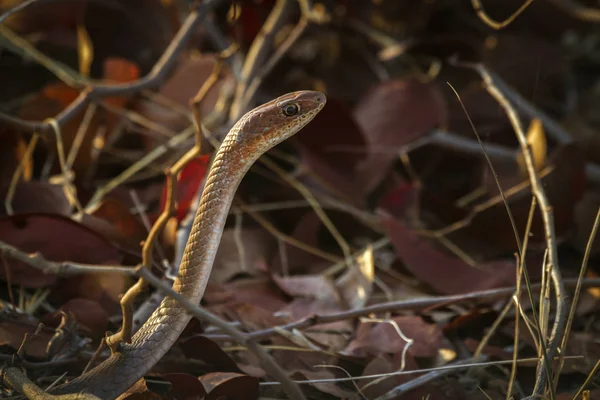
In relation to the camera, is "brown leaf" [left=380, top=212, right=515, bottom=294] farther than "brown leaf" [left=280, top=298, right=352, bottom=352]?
Yes

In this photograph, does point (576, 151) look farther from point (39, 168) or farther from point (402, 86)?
point (39, 168)

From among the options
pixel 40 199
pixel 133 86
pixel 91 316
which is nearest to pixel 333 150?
pixel 133 86

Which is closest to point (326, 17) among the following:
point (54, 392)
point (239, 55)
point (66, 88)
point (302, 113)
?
point (239, 55)

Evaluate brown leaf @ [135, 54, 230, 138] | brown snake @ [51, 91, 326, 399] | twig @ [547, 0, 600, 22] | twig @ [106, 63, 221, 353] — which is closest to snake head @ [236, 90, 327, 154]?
brown snake @ [51, 91, 326, 399]

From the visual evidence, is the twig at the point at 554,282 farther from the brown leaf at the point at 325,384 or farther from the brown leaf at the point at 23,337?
the brown leaf at the point at 23,337

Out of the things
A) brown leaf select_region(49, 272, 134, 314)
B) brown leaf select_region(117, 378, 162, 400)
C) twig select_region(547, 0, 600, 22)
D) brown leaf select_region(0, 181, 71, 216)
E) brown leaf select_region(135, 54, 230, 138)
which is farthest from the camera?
twig select_region(547, 0, 600, 22)

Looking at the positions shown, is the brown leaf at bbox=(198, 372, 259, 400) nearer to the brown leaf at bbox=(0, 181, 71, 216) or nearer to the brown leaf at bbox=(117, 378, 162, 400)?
the brown leaf at bbox=(117, 378, 162, 400)

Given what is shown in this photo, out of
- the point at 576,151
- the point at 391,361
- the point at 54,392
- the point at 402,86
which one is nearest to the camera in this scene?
the point at 54,392
